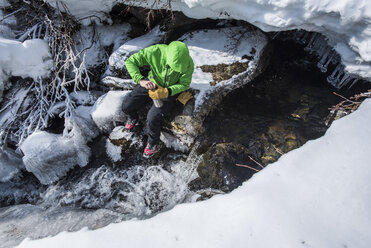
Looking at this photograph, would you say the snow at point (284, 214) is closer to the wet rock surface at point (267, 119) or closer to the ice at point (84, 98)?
the wet rock surface at point (267, 119)

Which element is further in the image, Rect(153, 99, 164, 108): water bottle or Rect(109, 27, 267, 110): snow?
Rect(109, 27, 267, 110): snow

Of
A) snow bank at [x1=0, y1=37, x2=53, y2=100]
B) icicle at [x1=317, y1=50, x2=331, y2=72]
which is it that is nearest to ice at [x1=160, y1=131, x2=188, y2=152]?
snow bank at [x1=0, y1=37, x2=53, y2=100]

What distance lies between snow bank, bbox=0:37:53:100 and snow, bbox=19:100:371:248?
3150mm

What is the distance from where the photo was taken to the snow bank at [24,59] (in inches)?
144

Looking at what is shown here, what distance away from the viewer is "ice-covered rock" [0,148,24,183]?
3.68 meters

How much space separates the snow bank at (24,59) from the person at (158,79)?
75.2 inches

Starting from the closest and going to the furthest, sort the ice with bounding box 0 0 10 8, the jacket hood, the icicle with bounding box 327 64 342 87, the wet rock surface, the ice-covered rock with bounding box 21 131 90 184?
the jacket hood → the wet rock surface → the ice-covered rock with bounding box 21 131 90 184 → the ice with bounding box 0 0 10 8 → the icicle with bounding box 327 64 342 87

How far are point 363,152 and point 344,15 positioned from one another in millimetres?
2031

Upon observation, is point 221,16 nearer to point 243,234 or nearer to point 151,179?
point 151,179

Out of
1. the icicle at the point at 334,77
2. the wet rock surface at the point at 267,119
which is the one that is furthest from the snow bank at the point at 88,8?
the icicle at the point at 334,77

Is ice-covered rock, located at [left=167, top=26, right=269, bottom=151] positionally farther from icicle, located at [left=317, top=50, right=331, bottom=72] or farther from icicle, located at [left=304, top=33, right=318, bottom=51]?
icicle, located at [left=317, top=50, right=331, bottom=72]

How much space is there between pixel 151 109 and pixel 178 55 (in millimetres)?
1052

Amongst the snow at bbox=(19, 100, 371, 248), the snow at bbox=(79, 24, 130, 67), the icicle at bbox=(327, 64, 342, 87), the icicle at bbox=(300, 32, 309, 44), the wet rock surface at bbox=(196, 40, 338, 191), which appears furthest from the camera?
the icicle at bbox=(300, 32, 309, 44)

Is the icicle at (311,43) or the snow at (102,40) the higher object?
the icicle at (311,43)
